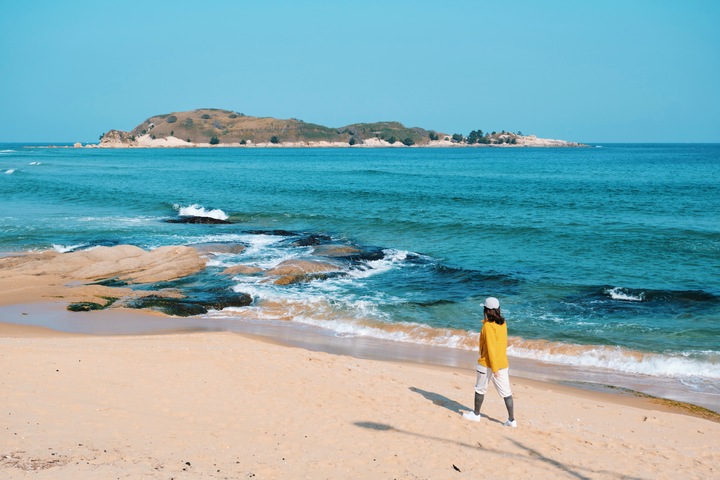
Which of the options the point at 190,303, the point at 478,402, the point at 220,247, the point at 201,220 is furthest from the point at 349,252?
the point at 478,402

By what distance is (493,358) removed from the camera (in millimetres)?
9086

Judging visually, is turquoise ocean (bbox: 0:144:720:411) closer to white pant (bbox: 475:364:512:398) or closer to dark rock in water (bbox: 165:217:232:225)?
dark rock in water (bbox: 165:217:232:225)

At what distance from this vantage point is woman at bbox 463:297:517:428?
9047mm

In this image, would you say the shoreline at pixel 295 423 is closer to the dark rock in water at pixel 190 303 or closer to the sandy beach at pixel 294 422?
the sandy beach at pixel 294 422

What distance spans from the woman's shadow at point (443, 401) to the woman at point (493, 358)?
0.56m

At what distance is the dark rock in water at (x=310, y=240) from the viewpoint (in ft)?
93.1

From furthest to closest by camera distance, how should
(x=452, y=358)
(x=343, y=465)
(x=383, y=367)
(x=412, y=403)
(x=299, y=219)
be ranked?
(x=299, y=219)
(x=452, y=358)
(x=383, y=367)
(x=412, y=403)
(x=343, y=465)

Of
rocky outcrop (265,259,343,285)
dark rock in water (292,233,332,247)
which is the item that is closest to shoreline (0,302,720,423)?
rocky outcrop (265,259,343,285)

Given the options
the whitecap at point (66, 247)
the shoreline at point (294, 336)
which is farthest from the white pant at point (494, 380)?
the whitecap at point (66, 247)

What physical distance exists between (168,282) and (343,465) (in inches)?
613

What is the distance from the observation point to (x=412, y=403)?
9875 mm

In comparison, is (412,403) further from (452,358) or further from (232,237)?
(232,237)

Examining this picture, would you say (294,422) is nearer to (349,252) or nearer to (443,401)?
(443,401)

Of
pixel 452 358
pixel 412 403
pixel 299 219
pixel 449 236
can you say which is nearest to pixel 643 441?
pixel 412 403
